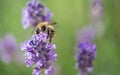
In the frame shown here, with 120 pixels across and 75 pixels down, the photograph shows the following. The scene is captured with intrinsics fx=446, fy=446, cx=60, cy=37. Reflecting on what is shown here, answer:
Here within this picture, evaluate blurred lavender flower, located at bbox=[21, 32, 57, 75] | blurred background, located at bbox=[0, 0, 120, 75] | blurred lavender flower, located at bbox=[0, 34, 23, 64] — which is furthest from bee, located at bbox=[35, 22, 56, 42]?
blurred lavender flower, located at bbox=[0, 34, 23, 64]

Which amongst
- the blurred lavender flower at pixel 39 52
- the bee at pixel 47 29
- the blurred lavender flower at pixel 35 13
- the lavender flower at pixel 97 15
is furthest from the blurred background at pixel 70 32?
the blurred lavender flower at pixel 39 52

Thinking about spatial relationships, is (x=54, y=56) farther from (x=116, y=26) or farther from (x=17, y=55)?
(x=116, y=26)

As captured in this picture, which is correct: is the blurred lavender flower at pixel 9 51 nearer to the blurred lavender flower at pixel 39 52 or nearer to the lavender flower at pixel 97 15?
the lavender flower at pixel 97 15

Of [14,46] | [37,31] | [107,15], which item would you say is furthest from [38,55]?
[107,15]

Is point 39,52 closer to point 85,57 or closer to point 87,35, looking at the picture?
point 85,57

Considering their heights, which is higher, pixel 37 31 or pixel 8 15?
pixel 8 15

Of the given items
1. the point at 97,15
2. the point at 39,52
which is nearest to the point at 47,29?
the point at 39,52
